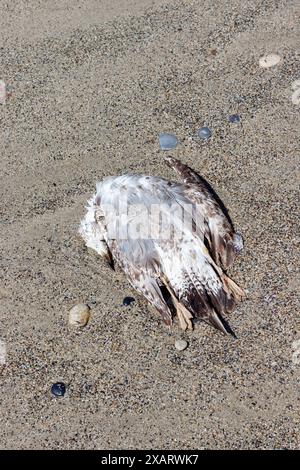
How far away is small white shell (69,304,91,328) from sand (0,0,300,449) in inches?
1.9

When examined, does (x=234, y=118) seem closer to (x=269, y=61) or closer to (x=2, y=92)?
(x=269, y=61)

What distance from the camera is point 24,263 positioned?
16.9 ft

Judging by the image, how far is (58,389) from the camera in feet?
15.2

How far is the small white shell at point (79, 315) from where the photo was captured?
4.83 m

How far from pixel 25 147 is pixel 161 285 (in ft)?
6.20

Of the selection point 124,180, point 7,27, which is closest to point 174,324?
point 124,180

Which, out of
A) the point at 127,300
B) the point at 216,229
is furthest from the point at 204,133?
the point at 127,300

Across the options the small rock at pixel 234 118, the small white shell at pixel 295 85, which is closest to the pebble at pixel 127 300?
the small rock at pixel 234 118

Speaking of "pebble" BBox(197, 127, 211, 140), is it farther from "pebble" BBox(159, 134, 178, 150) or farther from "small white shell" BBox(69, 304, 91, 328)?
"small white shell" BBox(69, 304, 91, 328)

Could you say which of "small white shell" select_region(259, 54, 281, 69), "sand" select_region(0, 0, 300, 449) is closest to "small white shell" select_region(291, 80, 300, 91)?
"sand" select_region(0, 0, 300, 449)

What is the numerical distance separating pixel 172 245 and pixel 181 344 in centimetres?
74

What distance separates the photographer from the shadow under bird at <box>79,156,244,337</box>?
4.68 m

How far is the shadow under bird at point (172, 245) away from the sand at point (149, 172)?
0.51 feet

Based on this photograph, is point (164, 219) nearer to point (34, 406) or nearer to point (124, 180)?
point (124, 180)
